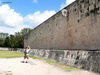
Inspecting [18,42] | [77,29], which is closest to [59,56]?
[77,29]

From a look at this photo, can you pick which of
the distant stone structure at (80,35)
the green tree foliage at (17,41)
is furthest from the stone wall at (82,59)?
the green tree foliage at (17,41)

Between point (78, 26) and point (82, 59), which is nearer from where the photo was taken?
point (82, 59)

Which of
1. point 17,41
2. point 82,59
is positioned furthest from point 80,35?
point 17,41

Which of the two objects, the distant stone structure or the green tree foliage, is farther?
the green tree foliage

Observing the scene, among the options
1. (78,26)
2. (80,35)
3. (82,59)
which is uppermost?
(78,26)

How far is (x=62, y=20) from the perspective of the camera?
12.2 meters

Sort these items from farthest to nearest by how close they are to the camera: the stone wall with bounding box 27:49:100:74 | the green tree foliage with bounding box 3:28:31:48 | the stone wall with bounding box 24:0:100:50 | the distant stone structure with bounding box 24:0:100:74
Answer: the green tree foliage with bounding box 3:28:31:48
the stone wall with bounding box 24:0:100:50
the distant stone structure with bounding box 24:0:100:74
the stone wall with bounding box 27:49:100:74

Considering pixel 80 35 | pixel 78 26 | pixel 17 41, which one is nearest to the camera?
pixel 80 35

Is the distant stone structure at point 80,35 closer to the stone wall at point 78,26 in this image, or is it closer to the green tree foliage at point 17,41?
the stone wall at point 78,26

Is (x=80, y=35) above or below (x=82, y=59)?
above

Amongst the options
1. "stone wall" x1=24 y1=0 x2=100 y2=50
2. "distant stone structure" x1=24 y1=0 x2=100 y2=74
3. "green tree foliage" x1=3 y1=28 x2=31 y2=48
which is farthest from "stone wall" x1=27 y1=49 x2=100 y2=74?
"green tree foliage" x1=3 y1=28 x2=31 y2=48

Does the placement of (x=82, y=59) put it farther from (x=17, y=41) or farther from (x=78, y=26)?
(x=17, y=41)

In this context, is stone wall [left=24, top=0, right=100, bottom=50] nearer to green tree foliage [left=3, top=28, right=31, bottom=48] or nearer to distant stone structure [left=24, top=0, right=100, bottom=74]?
distant stone structure [left=24, top=0, right=100, bottom=74]

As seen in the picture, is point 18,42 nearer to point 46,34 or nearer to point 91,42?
point 46,34
